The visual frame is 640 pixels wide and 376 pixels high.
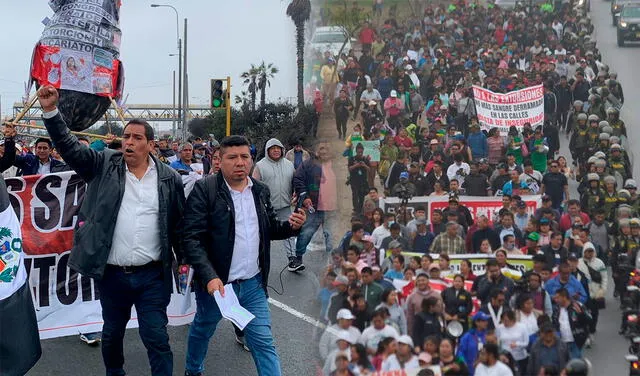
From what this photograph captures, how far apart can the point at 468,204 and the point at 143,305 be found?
8.14ft

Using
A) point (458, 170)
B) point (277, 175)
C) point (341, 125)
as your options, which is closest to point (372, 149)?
point (458, 170)

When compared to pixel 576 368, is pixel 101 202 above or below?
above

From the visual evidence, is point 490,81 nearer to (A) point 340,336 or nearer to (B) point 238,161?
(B) point 238,161

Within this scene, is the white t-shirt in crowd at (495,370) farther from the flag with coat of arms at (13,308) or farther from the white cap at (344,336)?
the flag with coat of arms at (13,308)

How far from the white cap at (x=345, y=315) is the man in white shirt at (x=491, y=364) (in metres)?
0.51

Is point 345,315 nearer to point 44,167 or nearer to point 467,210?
point 467,210

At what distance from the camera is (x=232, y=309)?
370cm

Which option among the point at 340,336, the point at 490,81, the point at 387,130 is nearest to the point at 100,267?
the point at 340,336

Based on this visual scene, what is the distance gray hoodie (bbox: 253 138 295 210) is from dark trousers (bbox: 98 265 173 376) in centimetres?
353

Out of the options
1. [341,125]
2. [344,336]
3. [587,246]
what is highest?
[341,125]

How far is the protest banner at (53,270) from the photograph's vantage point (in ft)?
17.4

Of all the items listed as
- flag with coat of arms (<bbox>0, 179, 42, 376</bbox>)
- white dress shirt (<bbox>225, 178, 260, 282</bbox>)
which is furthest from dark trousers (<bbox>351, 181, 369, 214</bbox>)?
flag with coat of arms (<bbox>0, 179, 42, 376</bbox>)

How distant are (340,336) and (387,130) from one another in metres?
4.20

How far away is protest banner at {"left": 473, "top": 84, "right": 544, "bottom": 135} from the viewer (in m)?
7.72
